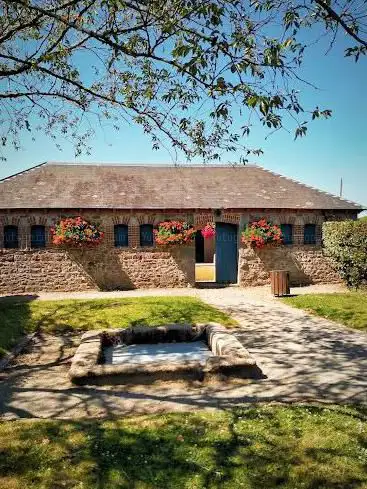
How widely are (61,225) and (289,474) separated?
13625 millimetres

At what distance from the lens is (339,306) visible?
37.5 feet

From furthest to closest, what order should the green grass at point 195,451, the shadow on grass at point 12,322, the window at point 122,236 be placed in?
the window at point 122,236
the shadow on grass at point 12,322
the green grass at point 195,451

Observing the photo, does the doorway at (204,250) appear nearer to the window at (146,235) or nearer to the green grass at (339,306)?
the window at (146,235)

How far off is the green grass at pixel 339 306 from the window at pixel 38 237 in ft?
32.0

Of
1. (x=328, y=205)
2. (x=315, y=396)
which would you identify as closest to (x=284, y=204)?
(x=328, y=205)

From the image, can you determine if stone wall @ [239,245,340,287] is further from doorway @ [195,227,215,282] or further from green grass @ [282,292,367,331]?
doorway @ [195,227,215,282]

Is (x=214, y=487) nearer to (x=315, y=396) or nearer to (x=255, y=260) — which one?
(x=315, y=396)

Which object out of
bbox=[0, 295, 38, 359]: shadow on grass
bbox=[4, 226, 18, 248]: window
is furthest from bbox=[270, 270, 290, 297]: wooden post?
bbox=[4, 226, 18, 248]: window

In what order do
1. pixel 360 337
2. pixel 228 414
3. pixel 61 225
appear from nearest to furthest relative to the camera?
1. pixel 228 414
2. pixel 360 337
3. pixel 61 225

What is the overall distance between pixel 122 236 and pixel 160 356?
9727 millimetres

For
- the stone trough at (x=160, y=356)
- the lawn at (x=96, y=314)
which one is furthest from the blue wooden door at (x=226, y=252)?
the stone trough at (x=160, y=356)

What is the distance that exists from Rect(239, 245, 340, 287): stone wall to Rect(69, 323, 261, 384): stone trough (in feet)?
29.1

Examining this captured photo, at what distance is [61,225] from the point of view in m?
15.5

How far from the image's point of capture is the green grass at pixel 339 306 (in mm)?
9827
